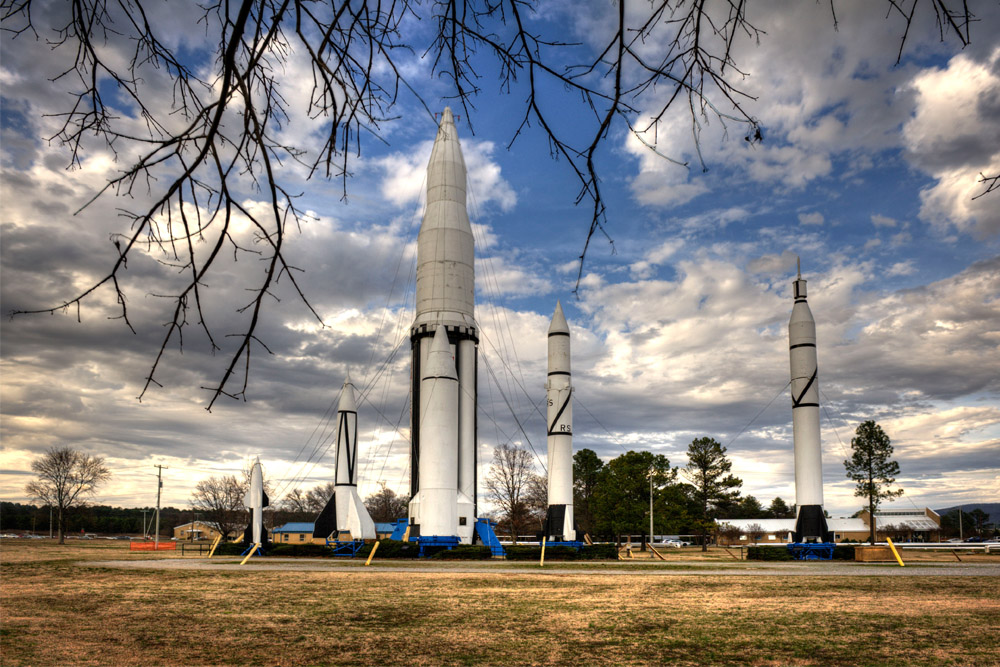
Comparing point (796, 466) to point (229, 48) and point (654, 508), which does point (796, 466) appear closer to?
point (654, 508)

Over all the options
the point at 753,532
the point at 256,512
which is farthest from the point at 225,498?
the point at 753,532

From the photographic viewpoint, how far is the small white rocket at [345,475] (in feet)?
148

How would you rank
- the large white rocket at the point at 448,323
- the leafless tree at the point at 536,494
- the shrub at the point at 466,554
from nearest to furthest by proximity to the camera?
the shrub at the point at 466,554 → the large white rocket at the point at 448,323 → the leafless tree at the point at 536,494

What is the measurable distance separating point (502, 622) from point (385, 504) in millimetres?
78742

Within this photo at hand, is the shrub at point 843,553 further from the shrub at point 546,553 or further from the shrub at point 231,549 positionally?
the shrub at point 231,549

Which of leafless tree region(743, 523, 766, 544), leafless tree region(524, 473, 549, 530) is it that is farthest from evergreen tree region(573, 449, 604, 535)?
leafless tree region(743, 523, 766, 544)

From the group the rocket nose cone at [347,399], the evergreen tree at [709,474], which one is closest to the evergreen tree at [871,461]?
the evergreen tree at [709,474]

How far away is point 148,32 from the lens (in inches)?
118

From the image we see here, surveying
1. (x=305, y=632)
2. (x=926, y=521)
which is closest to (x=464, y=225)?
(x=305, y=632)

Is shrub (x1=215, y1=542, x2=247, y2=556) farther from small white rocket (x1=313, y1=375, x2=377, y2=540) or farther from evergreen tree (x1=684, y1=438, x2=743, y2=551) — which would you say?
evergreen tree (x1=684, y1=438, x2=743, y2=551)

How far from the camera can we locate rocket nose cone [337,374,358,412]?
4700 cm

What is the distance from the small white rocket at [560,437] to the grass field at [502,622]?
21862 millimetres

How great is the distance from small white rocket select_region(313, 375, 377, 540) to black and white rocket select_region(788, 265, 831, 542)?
2428 cm

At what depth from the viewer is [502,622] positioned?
38.9 ft
